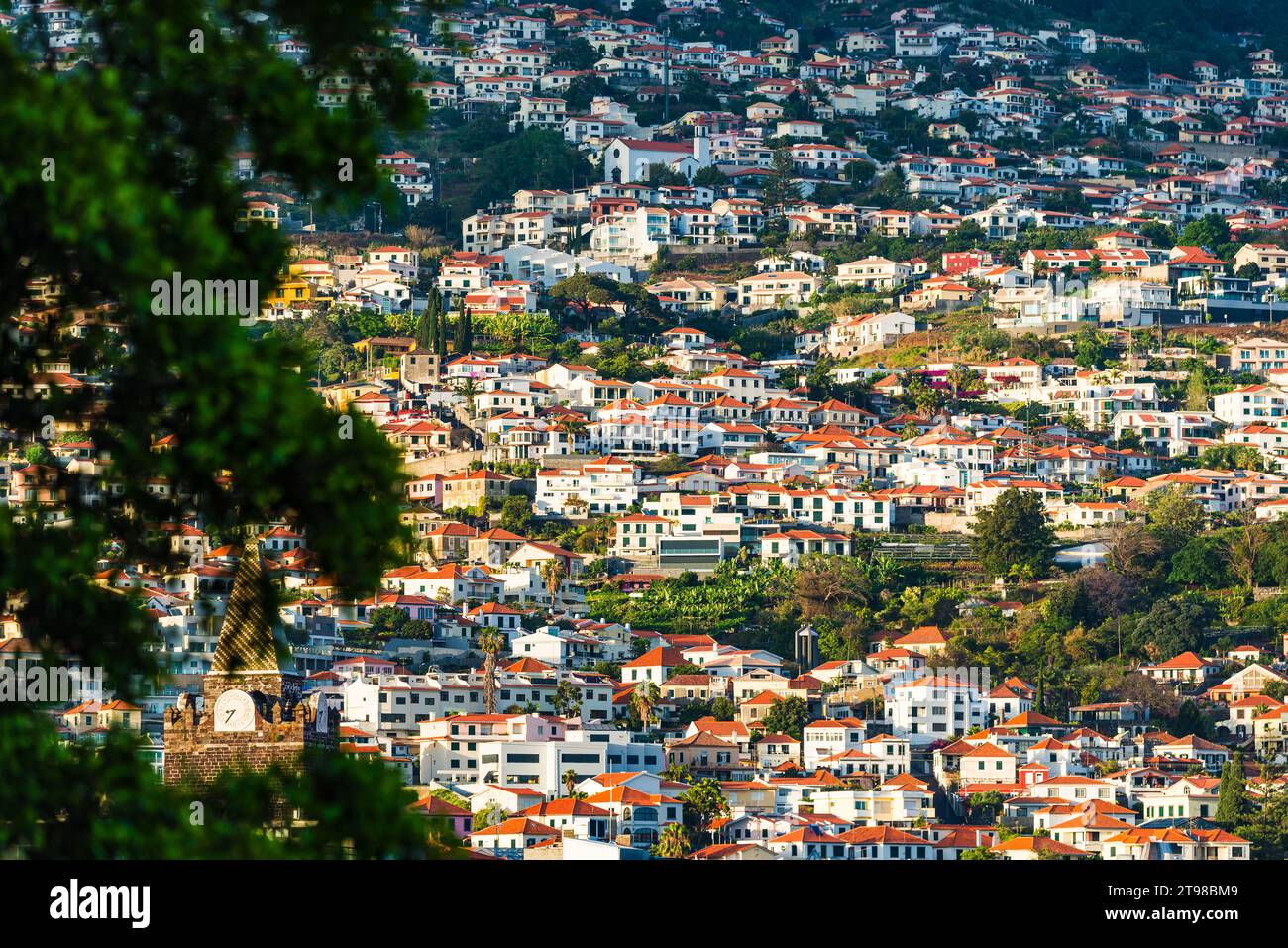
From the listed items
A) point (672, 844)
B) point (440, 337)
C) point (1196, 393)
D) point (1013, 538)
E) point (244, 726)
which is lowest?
point (672, 844)

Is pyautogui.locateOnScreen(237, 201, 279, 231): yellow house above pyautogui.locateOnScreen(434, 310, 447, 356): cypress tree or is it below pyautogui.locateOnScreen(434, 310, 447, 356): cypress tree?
below

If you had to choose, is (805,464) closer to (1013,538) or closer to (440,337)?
(1013,538)

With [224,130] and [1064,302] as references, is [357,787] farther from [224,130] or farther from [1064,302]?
[1064,302]

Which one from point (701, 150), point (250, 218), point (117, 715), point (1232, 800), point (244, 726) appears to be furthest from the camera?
point (701, 150)

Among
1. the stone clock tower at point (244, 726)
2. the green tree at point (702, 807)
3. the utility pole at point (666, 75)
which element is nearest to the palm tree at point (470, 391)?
the green tree at point (702, 807)

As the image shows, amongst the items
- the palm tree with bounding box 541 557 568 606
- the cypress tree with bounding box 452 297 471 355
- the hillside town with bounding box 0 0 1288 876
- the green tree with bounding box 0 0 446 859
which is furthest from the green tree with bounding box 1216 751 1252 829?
the green tree with bounding box 0 0 446 859

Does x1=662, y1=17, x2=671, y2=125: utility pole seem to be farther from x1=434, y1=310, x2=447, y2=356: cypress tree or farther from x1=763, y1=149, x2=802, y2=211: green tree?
x1=434, y1=310, x2=447, y2=356: cypress tree

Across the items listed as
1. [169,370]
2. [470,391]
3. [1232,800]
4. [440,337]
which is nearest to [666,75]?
[440,337]
